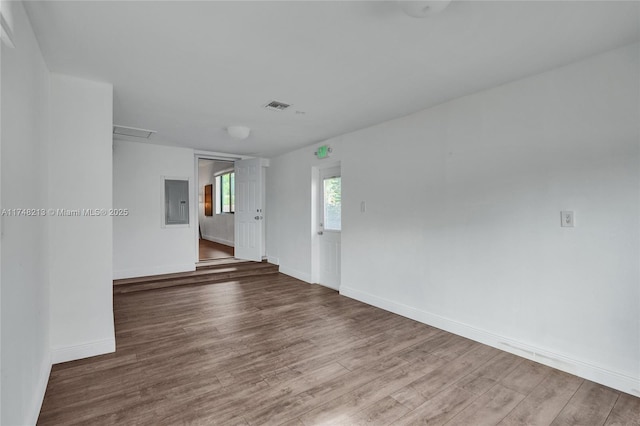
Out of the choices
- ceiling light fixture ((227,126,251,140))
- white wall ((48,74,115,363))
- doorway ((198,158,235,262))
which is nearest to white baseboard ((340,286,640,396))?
ceiling light fixture ((227,126,251,140))

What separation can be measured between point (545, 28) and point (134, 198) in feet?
18.7

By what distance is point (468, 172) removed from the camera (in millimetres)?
3096

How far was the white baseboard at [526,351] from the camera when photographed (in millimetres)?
2209

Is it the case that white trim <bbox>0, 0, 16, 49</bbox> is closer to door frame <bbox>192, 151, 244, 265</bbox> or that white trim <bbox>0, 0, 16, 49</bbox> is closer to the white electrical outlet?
the white electrical outlet

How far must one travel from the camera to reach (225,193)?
8.74m

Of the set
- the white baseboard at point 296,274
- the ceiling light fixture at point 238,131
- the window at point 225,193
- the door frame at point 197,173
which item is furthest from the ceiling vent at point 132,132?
the window at point 225,193

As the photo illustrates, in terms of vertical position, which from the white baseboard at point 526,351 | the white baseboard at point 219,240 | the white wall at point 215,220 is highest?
the white wall at point 215,220

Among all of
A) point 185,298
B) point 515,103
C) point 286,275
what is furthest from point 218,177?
point 515,103

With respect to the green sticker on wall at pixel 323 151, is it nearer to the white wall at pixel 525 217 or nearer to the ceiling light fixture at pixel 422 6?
the white wall at pixel 525 217

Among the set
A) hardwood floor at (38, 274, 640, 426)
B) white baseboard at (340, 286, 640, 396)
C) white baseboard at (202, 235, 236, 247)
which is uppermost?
white baseboard at (202, 235, 236, 247)

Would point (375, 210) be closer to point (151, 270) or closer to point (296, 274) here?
point (296, 274)

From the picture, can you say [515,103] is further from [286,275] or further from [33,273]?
[286,275]

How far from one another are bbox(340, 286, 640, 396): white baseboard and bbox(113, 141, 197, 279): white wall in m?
3.78

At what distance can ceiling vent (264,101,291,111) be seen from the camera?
3.28m
